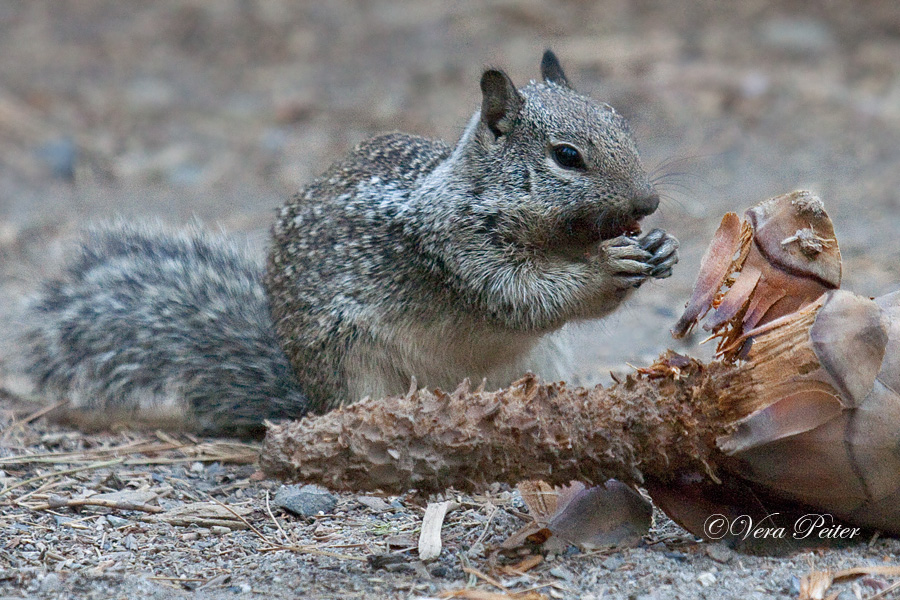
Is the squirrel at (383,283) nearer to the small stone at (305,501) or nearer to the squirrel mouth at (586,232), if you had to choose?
the squirrel mouth at (586,232)

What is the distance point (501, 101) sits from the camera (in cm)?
415

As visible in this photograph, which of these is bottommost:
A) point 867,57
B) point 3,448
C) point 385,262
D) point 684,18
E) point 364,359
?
point 3,448

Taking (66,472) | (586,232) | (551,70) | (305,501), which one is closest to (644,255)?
(586,232)

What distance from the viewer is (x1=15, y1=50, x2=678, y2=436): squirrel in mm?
3988

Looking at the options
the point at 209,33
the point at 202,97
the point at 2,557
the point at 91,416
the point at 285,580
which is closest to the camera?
the point at 285,580

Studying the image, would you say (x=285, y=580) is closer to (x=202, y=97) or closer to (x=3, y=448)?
(x=3, y=448)

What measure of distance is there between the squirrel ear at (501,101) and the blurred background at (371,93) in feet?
10.3

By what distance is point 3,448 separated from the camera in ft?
13.5

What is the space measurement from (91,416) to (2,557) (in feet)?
5.55

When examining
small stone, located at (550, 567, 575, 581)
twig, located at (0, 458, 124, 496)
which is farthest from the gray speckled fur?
small stone, located at (550, 567, 575, 581)

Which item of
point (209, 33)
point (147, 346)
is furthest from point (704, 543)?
point (209, 33)

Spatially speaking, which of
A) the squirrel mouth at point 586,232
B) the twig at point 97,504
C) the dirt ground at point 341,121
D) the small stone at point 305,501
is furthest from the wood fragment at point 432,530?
the squirrel mouth at point 586,232

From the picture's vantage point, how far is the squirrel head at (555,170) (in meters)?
3.85

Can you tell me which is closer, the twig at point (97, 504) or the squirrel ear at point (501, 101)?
the twig at point (97, 504)
